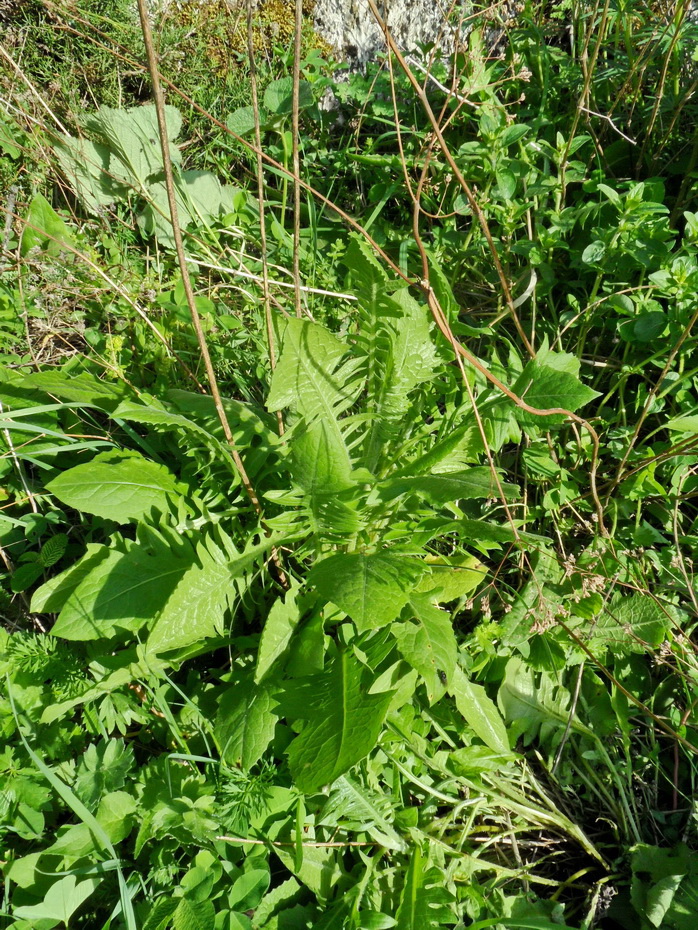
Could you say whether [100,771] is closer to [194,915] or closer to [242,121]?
[194,915]

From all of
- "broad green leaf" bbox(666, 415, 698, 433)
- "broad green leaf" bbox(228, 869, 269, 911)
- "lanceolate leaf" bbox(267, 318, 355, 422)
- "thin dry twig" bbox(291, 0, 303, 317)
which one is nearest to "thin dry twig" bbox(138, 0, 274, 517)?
"lanceolate leaf" bbox(267, 318, 355, 422)

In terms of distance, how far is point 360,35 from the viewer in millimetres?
3170

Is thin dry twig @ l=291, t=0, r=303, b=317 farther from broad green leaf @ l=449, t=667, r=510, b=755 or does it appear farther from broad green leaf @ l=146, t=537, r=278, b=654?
broad green leaf @ l=449, t=667, r=510, b=755

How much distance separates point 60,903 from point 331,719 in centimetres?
74

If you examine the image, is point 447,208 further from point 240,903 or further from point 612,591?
point 240,903

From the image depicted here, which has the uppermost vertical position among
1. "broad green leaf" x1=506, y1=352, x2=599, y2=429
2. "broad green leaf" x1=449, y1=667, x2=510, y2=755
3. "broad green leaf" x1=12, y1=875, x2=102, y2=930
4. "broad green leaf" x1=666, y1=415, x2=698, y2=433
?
"broad green leaf" x1=506, y1=352, x2=599, y2=429

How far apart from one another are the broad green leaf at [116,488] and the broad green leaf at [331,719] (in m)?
A: 0.63

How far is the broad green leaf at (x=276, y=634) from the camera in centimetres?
164

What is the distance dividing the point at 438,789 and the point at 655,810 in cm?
66

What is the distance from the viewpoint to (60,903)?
1499 millimetres

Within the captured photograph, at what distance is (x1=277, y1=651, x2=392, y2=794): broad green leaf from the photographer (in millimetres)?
1432

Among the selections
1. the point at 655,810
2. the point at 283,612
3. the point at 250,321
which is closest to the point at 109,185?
the point at 250,321

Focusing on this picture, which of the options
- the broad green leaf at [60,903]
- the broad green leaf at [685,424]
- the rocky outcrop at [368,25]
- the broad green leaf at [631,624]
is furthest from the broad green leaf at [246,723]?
the rocky outcrop at [368,25]

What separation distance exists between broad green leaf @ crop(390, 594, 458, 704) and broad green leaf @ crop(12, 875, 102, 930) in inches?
36.2
